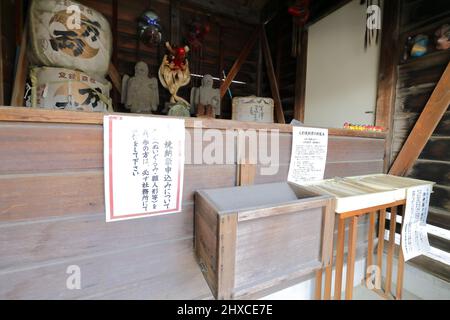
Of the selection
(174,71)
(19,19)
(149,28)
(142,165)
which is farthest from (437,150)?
(19,19)

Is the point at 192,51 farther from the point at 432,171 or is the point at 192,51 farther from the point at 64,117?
the point at 432,171

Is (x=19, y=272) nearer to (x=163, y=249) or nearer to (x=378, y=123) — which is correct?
(x=163, y=249)

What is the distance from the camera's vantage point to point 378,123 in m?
1.72

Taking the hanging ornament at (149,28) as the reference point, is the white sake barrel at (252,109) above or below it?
below

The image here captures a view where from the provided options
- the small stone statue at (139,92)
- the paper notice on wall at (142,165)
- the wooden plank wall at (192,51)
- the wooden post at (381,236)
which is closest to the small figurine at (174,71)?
the small stone statue at (139,92)

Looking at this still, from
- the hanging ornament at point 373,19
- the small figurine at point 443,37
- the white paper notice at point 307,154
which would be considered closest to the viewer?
the white paper notice at point 307,154

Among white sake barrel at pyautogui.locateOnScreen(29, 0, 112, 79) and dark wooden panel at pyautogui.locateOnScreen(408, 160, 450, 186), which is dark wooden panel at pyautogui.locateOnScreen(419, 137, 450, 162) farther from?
white sake barrel at pyautogui.locateOnScreen(29, 0, 112, 79)

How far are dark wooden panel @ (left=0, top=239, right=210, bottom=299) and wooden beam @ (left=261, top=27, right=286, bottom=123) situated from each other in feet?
7.81

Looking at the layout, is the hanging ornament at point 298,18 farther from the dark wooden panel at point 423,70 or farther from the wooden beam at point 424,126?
the wooden beam at point 424,126

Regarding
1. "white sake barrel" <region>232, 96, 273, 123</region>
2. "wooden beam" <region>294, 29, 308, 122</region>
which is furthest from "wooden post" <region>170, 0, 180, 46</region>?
"wooden beam" <region>294, 29, 308, 122</region>

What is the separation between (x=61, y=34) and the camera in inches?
55.1

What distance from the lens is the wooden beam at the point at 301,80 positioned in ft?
8.16

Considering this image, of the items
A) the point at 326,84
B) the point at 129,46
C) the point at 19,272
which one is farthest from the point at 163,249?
the point at 129,46

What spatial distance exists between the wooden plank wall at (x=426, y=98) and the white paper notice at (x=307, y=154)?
0.81 m
